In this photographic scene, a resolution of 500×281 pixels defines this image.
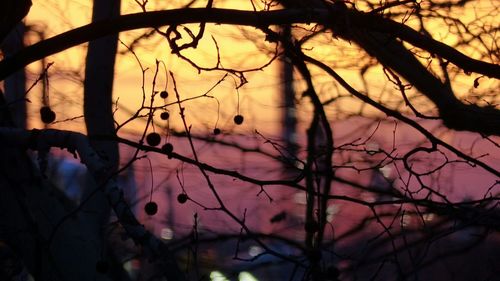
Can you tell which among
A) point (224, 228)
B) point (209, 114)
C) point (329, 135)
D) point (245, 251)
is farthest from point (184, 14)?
point (245, 251)

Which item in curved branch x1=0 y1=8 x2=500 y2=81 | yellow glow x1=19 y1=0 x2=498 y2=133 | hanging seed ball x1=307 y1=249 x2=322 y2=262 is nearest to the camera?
hanging seed ball x1=307 y1=249 x2=322 y2=262

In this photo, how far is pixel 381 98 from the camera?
3.48 meters

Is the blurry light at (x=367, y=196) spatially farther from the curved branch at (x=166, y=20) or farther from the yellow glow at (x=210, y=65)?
the curved branch at (x=166, y=20)

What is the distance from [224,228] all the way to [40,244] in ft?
4.77

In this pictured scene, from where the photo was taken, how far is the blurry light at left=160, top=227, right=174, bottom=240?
362 centimetres

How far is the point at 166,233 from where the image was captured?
12.0 ft

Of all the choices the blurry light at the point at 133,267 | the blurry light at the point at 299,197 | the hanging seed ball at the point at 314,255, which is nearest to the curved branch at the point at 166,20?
the hanging seed ball at the point at 314,255

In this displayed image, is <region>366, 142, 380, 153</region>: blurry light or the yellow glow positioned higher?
the yellow glow

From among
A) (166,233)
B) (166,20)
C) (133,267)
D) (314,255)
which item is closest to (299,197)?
(166,233)

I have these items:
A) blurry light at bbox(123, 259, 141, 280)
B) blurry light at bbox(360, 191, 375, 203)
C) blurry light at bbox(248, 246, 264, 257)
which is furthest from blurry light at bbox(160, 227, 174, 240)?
blurry light at bbox(360, 191, 375, 203)

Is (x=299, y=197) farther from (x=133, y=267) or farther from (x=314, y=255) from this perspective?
(x=314, y=255)

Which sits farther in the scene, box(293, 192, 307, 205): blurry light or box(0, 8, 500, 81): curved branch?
box(293, 192, 307, 205): blurry light

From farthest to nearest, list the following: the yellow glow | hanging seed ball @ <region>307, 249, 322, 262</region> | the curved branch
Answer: the yellow glow < the curved branch < hanging seed ball @ <region>307, 249, 322, 262</region>

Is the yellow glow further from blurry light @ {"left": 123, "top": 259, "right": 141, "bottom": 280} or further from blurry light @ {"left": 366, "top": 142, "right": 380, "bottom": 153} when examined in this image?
blurry light @ {"left": 123, "top": 259, "right": 141, "bottom": 280}
